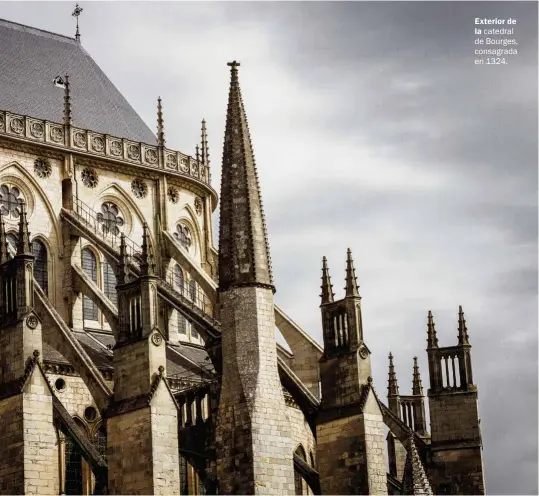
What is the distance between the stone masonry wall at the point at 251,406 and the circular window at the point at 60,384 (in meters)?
7.55

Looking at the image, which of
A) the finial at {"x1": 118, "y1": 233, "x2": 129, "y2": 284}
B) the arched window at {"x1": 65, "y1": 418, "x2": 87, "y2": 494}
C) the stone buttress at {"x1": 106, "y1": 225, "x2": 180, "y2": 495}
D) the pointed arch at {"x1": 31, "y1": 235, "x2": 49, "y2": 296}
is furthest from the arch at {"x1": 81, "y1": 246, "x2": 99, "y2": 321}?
the stone buttress at {"x1": 106, "y1": 225, "x2": 180, "y2": 495}

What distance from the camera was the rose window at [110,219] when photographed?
203 feet

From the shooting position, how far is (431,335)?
57.3m

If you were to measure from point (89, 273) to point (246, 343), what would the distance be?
47.0ft

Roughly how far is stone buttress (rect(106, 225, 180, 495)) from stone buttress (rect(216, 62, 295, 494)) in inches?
69.6

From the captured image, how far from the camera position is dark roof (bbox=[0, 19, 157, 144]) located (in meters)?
61.8

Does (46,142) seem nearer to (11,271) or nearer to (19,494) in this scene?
(11,271)

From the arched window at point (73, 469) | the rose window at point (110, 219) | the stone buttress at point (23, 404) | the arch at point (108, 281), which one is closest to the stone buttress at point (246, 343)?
the stone buttress at point (23, 404)

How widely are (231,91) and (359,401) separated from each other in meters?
10.6

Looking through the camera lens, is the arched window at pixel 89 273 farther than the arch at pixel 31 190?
Yes

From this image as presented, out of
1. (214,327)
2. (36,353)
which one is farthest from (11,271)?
(214,327)

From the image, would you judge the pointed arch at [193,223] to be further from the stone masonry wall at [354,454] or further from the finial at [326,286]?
the stone masonry wall at [354,454]

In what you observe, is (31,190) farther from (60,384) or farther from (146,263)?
(146,263)

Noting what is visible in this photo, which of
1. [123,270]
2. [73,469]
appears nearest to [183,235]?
[123,270]
